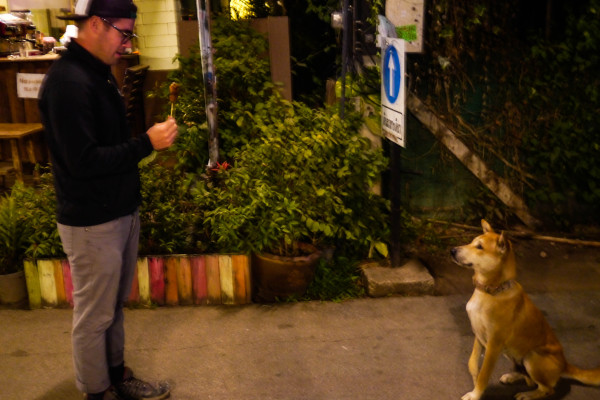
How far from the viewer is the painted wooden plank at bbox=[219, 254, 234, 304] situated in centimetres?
524

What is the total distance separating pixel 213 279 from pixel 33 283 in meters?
1.44

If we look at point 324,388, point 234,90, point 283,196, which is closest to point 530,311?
point 324,388

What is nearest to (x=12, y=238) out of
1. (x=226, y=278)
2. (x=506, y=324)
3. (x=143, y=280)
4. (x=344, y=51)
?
(x=143, y=280)

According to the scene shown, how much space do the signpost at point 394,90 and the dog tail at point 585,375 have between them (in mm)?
2024

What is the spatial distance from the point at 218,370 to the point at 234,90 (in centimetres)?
313

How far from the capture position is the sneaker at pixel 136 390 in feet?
13.1

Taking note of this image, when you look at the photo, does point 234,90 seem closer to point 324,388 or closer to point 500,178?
point 500,178

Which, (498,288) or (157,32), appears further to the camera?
(157,32)

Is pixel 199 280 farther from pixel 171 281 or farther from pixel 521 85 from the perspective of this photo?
pixel 521 85

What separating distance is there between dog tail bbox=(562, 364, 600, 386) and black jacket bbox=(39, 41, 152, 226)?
2793 millimetres

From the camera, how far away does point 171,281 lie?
5289mm

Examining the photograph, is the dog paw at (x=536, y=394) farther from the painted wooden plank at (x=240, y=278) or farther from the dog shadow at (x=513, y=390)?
the painted wooden plank at (x=240, y=278)

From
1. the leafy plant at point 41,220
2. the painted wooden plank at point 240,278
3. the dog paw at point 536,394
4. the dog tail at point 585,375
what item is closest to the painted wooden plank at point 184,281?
the painted wooden plank at point 240,278

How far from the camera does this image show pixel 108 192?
347 cm
